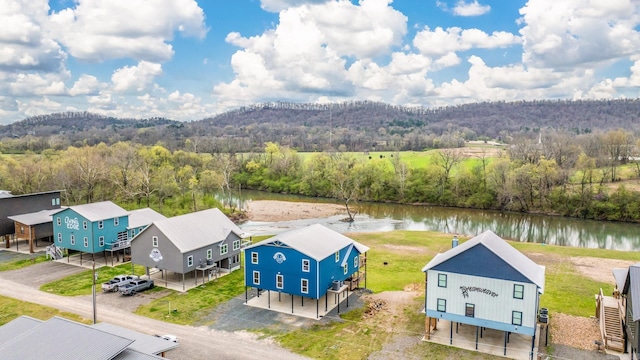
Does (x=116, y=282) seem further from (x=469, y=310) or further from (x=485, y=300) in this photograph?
(x=485, y=300)

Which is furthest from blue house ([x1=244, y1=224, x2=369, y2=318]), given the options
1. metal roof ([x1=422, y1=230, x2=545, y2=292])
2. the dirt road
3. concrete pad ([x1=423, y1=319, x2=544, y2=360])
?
concrete pad ([x1=423, y1=319, x2=544, y2=360])

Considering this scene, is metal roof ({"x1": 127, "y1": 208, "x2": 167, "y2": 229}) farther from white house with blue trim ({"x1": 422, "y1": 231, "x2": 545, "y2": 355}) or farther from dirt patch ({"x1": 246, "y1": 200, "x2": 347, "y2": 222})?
white house with blue trim ({"x1": 422, "y1": 231, "x2": 545, "y2": 355})

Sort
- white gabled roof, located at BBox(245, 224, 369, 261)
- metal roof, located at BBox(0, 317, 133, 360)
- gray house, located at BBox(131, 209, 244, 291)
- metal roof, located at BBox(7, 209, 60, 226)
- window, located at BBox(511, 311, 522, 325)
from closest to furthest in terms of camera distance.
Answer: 1. metal roof, located at BBox(0, 317, 133, 360)
2. window, located at BBox(511, 311, 522, 325)
3. white gabled roof, located at BBox(245, 224, 369, 261)
4. gray house, located at BBox(131, 209, 244, 291)
5. metal roof, located at BBox(7, 209, 60, 226)

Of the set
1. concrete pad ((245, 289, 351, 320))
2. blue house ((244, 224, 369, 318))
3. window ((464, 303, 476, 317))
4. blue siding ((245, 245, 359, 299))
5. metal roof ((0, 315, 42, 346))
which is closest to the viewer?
metal roof ((0, 315, 42, 346))

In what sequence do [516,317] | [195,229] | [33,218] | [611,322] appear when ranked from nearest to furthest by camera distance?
1. [516,317]
2. [611,322]
3. [195,229]
4. [33,218]

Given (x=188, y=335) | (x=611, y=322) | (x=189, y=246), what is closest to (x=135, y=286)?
(x=189, y=246)

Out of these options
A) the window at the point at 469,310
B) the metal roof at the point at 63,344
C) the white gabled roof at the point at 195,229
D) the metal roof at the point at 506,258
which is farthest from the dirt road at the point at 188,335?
the metal roof at the point at 506,258

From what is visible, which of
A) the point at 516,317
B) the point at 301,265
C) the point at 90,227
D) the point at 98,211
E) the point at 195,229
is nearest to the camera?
the point at 516,317

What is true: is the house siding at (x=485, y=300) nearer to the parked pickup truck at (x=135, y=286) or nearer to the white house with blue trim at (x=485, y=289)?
the white house with blue trim at (x=485, y=289)
